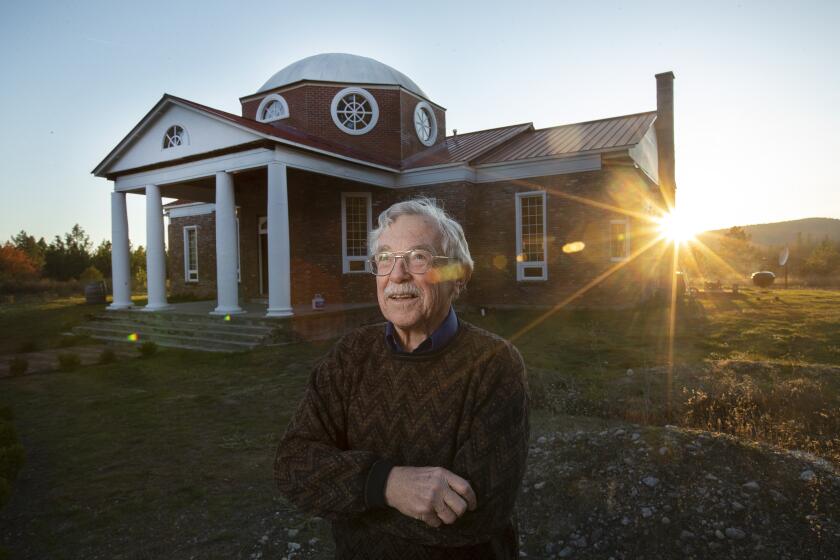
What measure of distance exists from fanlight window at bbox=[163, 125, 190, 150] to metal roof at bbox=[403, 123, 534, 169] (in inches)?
259

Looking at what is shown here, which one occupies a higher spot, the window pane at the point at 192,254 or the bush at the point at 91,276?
the window pane at the point at 192,254

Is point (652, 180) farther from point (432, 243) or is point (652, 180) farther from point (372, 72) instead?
point (432, 243)

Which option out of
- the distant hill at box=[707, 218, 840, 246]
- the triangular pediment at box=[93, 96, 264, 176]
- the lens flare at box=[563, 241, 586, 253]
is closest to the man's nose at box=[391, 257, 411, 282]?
the triangular pediment at box=[93, 96, 264, 176]

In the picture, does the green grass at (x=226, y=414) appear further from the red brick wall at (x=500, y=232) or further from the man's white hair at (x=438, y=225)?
the red brick wall at (x=500, y=232)

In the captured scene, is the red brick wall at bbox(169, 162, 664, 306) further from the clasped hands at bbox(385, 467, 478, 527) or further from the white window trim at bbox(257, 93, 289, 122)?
the clasped hands at bbox(385, 467, 478, 527)

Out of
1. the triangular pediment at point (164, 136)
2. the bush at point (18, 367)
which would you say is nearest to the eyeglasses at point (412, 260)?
the bush at point (18, 367)

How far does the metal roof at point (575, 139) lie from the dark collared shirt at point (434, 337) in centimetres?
1452

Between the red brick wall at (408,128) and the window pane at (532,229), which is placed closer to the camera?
the window pane at (532,229)

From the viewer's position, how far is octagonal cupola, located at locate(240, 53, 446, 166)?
17688 mm

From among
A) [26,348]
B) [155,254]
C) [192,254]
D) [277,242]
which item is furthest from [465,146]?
[26,348]

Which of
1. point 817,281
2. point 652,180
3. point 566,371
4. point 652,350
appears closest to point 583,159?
point 652,180

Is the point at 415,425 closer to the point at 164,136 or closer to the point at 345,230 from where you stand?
the point at 345,230

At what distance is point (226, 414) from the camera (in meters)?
7.11

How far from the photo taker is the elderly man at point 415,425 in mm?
1793
